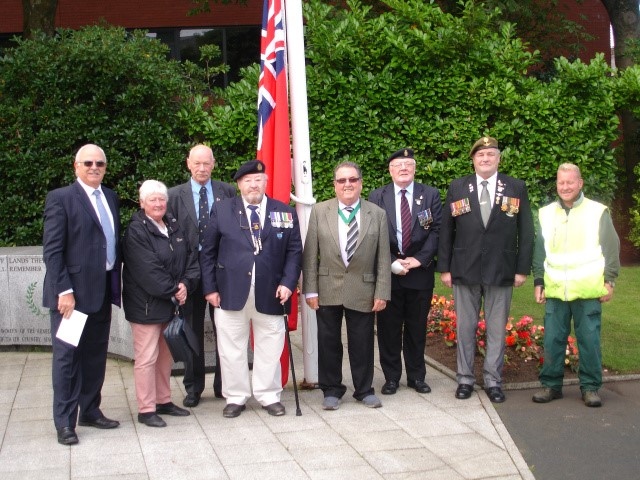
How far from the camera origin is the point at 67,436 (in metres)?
5.94

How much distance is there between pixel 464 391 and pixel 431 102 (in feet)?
18.6

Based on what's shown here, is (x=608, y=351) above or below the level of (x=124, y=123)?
below

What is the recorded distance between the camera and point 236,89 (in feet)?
38.2

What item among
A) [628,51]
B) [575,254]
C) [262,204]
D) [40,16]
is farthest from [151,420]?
[628,51]

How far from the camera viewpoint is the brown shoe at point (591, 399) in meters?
6.76

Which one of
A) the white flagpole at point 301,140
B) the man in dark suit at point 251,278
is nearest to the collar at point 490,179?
the white flagpole at point 301,140

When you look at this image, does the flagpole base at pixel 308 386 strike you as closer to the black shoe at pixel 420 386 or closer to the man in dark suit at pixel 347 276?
the man in dark suit at pixel 347 276

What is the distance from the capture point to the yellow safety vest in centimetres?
674

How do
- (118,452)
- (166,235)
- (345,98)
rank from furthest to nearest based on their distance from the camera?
(345,98), (166,235), (118,452)

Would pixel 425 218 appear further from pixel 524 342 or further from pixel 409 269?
pixel 524 342

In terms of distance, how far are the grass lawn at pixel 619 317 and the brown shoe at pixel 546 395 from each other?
3.61ft

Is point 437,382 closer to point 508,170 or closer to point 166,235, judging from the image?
point 166,235

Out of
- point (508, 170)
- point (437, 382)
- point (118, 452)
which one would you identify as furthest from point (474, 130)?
point (118, 452)

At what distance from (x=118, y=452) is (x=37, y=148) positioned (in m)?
5.78
